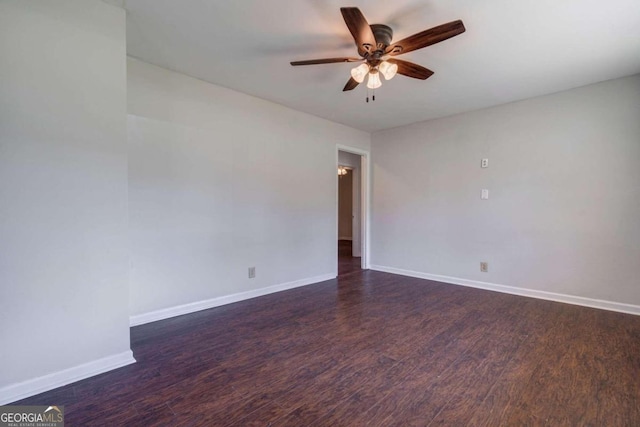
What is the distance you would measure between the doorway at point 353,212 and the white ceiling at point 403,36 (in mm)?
2003

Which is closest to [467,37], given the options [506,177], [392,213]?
[506,177]

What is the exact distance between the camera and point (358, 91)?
3.39m

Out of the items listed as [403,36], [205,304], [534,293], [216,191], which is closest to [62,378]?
[205,304]

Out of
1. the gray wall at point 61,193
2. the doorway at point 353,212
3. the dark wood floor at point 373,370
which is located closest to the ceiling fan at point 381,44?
the gray wall at point 61,193

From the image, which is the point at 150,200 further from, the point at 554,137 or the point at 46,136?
the point at 554,137

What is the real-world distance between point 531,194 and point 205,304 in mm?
4268

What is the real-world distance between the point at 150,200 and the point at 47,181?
102 cm

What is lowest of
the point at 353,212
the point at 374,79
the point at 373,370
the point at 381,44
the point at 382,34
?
the point at 373,370

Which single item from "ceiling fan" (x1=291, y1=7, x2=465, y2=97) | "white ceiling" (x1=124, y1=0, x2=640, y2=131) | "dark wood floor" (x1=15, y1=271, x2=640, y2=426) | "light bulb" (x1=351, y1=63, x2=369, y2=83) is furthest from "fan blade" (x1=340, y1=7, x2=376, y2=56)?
"dark wood floor" (x1=15, y1=271, x2=640, y2=426)

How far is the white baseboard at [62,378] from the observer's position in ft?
5.44

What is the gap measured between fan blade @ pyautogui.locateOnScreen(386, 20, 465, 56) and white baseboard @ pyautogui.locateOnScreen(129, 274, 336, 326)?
9.93 feet

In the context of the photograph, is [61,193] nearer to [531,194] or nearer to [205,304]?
[205,304]

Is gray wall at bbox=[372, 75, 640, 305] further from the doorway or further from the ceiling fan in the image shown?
the ceiling fan

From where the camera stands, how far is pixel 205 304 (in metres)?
3.19
